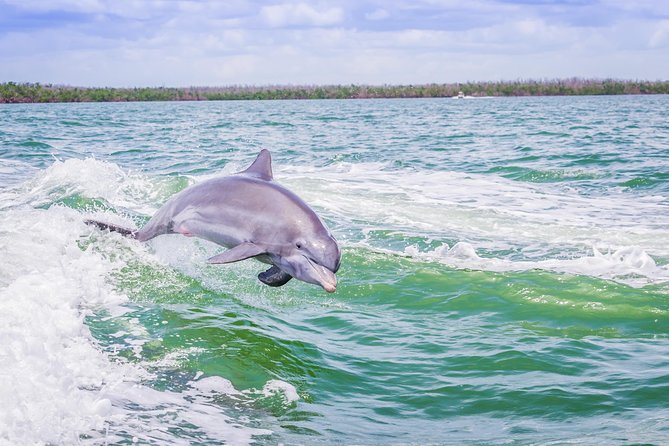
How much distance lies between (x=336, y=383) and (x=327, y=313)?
178 cm

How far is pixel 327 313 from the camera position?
718cm

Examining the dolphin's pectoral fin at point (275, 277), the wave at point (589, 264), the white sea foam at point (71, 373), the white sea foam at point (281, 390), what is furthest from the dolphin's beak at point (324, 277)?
the wave at point (589, 264)

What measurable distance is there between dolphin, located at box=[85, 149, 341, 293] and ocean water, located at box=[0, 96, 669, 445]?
2.57ft

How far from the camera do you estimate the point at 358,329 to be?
673 centimetres

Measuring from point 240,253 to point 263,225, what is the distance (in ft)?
1.14

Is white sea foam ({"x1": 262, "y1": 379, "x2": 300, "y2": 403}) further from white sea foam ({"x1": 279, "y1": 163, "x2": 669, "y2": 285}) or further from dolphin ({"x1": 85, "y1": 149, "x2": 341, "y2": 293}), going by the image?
white sea foam ({"x1": 279, "y1": 163, "x2": 669, "y2": 285})

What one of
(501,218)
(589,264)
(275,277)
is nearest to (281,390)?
(275,277)

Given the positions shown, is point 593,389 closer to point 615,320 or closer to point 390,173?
point 615,320

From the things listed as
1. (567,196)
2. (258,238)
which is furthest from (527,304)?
(567,196)

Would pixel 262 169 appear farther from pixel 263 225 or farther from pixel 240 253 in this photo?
pixel 240 253

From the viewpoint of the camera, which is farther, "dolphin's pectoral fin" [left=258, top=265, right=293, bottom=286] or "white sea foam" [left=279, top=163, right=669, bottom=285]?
"white sea foam" [left=279, top=163, right=669, bottom=285]

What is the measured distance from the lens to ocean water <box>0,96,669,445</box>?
4410mm

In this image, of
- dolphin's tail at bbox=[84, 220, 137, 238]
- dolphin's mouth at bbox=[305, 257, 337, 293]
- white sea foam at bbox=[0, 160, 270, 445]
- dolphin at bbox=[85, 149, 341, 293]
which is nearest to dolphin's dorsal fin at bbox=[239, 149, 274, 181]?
dolphin at bbox=[85, 149, 341, 293]

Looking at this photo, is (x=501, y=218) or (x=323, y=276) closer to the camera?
(x=323, y=276)
